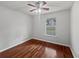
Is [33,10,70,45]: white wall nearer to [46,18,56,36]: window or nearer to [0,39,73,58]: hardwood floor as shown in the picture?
[46,18,56,36]: window

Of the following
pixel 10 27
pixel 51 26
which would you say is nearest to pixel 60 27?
pixel 51 26

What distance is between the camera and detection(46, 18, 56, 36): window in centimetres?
447

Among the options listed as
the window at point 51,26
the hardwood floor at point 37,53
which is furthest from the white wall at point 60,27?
the hardwood floor at point 37,53

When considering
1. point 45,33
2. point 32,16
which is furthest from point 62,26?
point 32,16

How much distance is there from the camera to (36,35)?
5504 mm

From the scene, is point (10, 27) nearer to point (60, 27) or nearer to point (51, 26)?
point (51, 26)

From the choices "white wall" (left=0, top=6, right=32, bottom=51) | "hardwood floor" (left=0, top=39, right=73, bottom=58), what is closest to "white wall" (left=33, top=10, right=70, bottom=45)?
"hardwood floor" (left=0, top=39, right=73, bottom=58)

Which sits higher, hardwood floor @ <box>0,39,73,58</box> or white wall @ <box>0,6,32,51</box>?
white wall @ <box>0,6,32,51</box>

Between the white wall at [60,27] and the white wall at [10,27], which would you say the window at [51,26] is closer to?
the white wall at [60,27]

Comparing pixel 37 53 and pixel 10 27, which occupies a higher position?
pixel 10 27

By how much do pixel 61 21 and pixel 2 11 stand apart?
3.43m

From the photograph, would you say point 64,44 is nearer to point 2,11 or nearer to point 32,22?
point 32,22

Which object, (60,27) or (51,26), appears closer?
(60,27)

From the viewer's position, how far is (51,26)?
4.59 m
